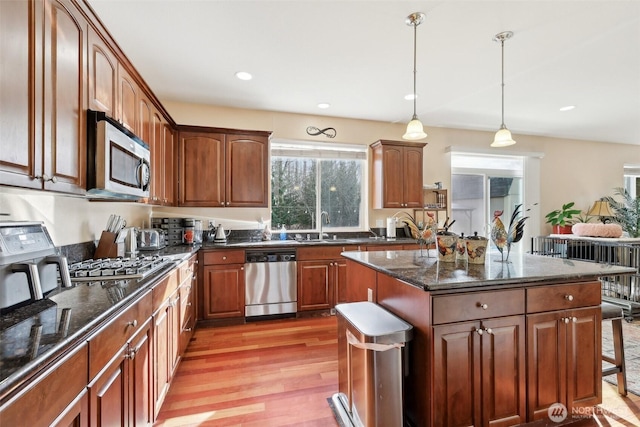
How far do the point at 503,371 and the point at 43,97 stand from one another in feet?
8.24

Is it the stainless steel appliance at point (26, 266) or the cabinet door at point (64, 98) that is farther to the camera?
the cabinet door at point (64, 98)

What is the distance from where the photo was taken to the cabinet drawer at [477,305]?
4.78ft

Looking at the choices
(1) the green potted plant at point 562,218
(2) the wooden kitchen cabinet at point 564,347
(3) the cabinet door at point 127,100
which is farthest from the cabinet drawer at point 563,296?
(1) the green potted plant at point 562,218

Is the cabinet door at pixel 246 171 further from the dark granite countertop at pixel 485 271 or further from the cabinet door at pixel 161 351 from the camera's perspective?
the dark granite countertop at pixel 485 271

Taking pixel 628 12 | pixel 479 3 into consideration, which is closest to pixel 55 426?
pixel 479 3

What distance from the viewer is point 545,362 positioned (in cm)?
163

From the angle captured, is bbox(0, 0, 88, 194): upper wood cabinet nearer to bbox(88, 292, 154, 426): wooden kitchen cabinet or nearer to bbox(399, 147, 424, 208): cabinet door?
bbox(88, 292, 154, 426): wooden kitchen cabinet

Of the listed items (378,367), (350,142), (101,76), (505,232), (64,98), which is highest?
(350,142)

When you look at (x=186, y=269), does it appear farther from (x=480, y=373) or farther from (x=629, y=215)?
(x=629, y=215)

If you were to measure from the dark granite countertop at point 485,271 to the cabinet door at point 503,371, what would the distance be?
0.22 meters

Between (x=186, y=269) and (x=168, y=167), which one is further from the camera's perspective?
(x=168, y=167)

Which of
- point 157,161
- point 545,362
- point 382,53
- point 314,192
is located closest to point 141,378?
point 157,161

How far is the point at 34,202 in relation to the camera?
1739 millimetres

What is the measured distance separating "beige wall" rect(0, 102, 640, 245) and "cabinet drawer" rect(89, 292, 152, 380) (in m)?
0.84
